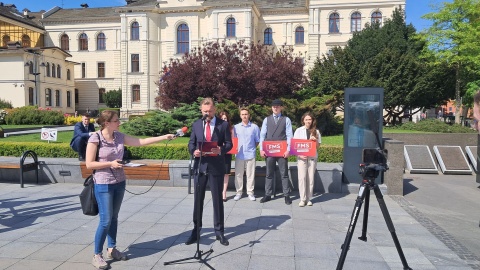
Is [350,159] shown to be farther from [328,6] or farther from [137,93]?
[137,93]

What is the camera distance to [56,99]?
5206cm

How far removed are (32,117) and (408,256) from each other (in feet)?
103

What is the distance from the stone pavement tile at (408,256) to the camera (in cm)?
486

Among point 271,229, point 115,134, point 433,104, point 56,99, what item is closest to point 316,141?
point 271,229

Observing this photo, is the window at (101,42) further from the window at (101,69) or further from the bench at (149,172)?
the bench at (149,172)

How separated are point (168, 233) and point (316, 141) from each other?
3669 millimetres

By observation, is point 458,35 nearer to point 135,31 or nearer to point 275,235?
point 275,235

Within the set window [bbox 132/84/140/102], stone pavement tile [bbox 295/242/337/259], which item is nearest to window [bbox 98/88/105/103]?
window [bbox 132/84/140/102]

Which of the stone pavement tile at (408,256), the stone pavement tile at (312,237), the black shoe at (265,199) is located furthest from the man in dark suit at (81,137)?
the stone pavement tile at (408,256)

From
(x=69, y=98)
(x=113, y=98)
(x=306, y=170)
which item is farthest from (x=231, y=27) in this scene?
(x=306, y=170)

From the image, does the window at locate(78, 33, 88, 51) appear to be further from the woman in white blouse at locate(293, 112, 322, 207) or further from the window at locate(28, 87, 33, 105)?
the woman in white blouse at locate(293, 112, 322, 207)

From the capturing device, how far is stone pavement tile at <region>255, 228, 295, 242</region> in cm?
567

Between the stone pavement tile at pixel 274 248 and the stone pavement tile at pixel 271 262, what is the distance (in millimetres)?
87

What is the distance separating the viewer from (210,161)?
5.38m
